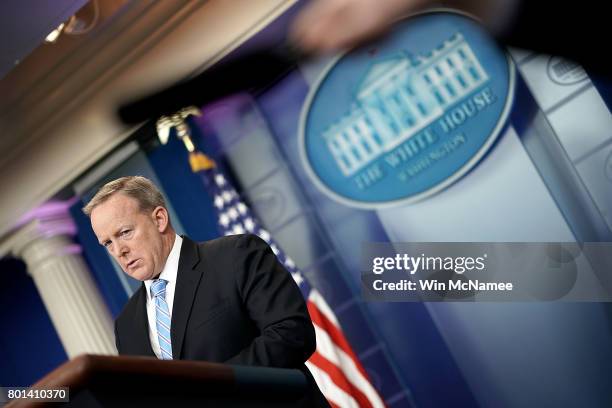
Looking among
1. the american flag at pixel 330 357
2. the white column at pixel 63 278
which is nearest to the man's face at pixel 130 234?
the american flag at pixel 330 357

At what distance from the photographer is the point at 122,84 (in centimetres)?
539

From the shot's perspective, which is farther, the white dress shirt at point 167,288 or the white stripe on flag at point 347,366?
the white stripe on flag at point 347,366

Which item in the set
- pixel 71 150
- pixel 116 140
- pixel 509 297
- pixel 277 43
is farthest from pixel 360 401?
pixel 71 150

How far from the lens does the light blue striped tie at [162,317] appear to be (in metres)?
1.69

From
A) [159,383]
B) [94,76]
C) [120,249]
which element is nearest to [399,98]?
[94,76]

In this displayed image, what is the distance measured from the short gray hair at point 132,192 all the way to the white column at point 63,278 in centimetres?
381

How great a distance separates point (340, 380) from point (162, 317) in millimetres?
2471

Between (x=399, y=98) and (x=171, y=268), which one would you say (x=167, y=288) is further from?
(x=399, y=98)

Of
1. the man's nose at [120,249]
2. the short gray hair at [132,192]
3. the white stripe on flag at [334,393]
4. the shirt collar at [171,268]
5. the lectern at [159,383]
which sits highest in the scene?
the short gray hair at [132,192]

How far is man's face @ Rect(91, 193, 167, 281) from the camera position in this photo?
168 centimetres

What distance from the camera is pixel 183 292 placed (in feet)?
5.58

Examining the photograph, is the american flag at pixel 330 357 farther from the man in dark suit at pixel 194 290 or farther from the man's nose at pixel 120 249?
the man's nose at pixel 120 249

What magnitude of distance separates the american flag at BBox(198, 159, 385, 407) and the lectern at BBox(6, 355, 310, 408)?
2.73m

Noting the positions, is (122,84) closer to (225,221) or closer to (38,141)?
(38,141)
